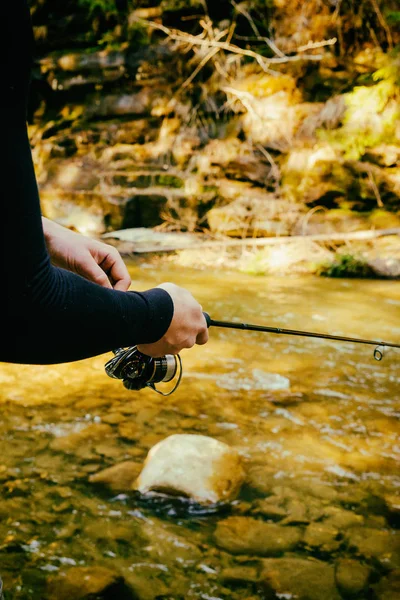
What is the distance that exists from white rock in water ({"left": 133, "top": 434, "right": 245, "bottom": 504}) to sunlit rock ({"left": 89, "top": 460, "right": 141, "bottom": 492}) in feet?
0.23

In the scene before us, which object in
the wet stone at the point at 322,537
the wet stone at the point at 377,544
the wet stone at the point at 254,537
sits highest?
the wet stone at the point at 254,537

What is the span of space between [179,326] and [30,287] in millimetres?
436

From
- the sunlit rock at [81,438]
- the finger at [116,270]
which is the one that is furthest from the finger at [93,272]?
the sunlit rock at [81,438]

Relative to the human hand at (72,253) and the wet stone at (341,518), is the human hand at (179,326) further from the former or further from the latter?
the wet stone at (341,518)

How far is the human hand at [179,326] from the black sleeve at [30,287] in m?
0.09

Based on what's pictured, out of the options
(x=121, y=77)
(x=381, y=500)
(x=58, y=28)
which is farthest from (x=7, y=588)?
(x=58, y=28)

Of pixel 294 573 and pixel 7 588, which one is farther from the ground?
pixel 7 588

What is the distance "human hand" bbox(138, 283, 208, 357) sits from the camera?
1.24 metres

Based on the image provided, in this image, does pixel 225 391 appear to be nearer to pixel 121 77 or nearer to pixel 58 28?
pixel 121 77

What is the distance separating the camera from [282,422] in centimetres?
373

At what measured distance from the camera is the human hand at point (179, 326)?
124cm

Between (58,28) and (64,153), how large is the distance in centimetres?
495

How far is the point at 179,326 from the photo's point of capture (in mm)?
1249

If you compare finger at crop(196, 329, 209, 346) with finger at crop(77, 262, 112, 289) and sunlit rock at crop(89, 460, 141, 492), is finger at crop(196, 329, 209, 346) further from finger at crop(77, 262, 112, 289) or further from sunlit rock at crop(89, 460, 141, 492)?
sunlit rock at crop(89, 460, 141, 492)
